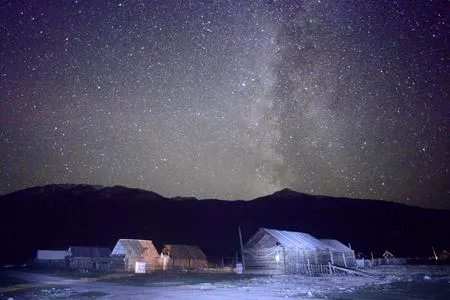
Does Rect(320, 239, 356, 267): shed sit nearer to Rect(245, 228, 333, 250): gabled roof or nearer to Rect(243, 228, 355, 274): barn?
Rect(245, 228, 333, 250): gabled roof

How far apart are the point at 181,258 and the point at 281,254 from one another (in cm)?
3357

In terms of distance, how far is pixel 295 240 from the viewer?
5625 cm

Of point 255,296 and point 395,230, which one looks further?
point 395,230

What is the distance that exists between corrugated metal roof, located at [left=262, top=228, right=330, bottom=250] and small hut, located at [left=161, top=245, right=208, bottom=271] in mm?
24599

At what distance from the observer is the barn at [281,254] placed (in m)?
51.4

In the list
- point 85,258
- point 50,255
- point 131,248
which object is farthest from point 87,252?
point 131,248

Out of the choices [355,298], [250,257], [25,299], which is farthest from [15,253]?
[355,298]

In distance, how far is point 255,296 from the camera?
23078 millimetres

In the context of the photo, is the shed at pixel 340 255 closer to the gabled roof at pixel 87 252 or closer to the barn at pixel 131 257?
the barn at pixel 131 257

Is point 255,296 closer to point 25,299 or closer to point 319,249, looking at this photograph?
point 25,299

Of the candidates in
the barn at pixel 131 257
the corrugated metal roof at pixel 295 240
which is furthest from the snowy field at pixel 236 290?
the barn at pixel 131 257

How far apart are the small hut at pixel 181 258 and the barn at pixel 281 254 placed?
2324 centimetres

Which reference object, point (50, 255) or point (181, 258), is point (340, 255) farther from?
point (50, 255)

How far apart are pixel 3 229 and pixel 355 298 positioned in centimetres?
20041
